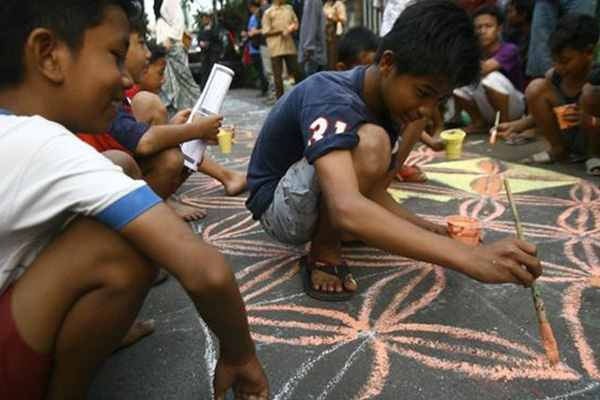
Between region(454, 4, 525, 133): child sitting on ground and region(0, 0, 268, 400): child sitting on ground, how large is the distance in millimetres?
3734

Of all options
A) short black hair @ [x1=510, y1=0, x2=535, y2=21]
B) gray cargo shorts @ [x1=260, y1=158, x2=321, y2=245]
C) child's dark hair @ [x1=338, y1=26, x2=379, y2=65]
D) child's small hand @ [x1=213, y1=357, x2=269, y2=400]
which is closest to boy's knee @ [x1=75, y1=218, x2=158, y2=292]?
child's small hand @ [x1=213, y1=357, x2=269, y2=400]

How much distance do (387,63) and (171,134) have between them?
97 cm

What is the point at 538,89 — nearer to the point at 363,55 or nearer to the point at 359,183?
the point at 363,55

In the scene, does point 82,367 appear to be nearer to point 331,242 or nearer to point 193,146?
point 331,242

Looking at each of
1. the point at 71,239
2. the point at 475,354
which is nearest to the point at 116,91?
the point at 71,239

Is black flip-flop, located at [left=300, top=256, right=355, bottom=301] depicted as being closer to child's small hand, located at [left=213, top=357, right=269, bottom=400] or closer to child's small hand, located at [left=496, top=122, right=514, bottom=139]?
child's small hand, located at [left=213, top=357, right=269, bottom=400]

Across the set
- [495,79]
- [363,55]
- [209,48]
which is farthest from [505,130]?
[209,48]

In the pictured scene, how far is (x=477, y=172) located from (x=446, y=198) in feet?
2.16

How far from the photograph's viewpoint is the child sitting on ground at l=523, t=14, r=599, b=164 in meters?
3.14

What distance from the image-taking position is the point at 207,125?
226cm

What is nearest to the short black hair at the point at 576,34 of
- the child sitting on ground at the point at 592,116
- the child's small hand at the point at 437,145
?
the child sitting on ground at the point at 592,116

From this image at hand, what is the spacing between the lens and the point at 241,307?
3.56 feet

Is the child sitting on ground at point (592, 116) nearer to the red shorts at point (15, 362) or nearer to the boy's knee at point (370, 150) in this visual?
the boy's knee at point (370, 150)

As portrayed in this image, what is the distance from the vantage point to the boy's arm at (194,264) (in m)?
0.95
